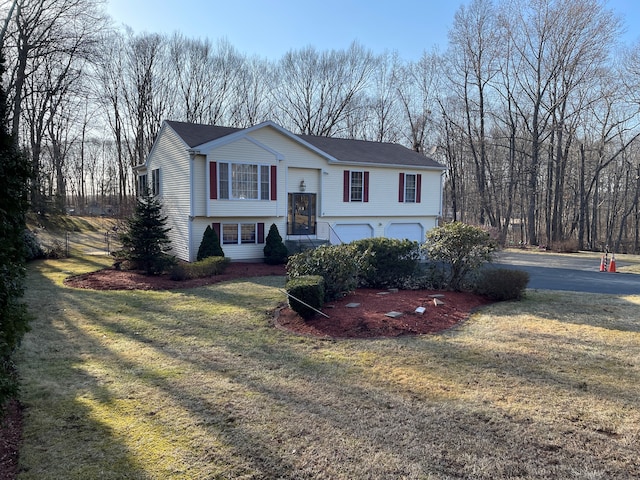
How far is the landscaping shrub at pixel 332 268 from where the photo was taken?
27.1 feet

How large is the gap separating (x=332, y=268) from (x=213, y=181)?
8245mm

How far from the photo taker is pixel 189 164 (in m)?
14.8

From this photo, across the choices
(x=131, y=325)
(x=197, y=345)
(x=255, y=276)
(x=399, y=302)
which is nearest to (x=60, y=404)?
(x=197, y=345)

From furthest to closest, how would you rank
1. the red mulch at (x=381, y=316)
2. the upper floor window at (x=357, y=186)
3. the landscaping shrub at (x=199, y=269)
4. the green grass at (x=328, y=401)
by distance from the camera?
the upper floor window at (x=357, y=186) < the landscaping shrub at (x=199, y=269) < the red mulch at (x=381, y=316) < the green grass at (x=328, y=401)

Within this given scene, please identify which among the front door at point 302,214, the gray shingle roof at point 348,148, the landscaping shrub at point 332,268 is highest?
the gray shingle roof at point 348,148

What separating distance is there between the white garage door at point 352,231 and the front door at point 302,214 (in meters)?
1.26

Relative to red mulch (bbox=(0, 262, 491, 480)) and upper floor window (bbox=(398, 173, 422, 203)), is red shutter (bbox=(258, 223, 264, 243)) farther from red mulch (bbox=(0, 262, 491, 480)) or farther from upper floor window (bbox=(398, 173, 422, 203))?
red mulch (bbox=(0, 262, 491, 480))

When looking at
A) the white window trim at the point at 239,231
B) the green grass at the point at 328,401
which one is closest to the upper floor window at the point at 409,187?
the white window trim at the point at 239,231

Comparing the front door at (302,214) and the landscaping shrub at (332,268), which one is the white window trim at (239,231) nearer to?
the front door at (302,214)

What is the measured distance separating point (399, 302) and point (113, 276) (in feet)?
30.2

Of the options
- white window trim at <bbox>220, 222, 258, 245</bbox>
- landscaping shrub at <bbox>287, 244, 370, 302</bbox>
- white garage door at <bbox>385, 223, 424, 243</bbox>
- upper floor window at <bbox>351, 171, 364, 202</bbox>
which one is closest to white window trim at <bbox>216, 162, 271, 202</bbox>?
white window trim at <bbox>220, 222, 258, 245</bbox>

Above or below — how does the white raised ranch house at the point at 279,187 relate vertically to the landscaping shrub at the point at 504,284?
above

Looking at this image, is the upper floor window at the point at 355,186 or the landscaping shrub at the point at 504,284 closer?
the landscaping shrub at the point at 504,284

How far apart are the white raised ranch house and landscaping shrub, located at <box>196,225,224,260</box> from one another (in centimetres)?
57
